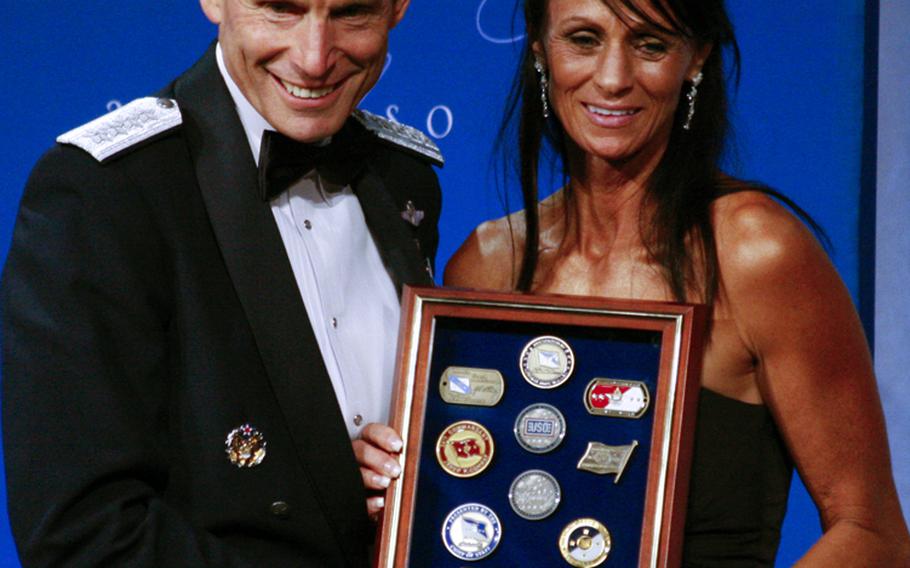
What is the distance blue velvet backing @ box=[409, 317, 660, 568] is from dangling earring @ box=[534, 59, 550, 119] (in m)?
0.47

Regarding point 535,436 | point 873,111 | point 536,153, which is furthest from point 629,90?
point 873,111

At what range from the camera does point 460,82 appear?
2895 millimetres

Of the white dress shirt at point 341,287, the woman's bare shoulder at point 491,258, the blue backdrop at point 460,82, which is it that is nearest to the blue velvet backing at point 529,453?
the white dress shirt at point 341,287

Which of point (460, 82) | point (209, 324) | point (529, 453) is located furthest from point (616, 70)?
point (460, 82)

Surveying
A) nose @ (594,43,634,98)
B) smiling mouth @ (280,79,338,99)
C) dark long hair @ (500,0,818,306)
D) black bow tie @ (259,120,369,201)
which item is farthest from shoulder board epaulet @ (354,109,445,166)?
nose @ (594,43,634,98)

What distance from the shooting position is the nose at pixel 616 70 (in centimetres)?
174

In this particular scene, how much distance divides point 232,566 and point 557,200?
80 cm

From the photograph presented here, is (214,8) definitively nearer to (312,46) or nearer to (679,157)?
(312,46)

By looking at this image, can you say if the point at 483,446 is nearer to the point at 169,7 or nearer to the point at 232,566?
the point at 232,566

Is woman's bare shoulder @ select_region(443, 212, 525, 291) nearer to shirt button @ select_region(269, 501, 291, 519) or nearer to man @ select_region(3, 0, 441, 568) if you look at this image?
man @ select_region(3, 0, 441, 568)

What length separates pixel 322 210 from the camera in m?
1.77

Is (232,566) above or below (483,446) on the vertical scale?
below

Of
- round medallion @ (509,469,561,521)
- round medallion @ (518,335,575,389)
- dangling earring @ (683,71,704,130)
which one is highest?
dangling earring @ (683,71,704,130)

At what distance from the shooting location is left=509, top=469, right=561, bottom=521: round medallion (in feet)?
5.11
